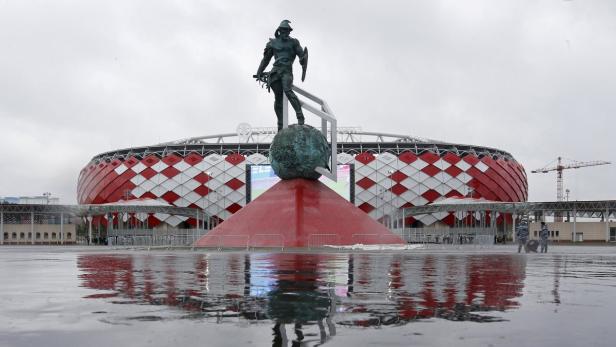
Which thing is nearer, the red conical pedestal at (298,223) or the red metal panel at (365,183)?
Result: the red conical pedestal at (298,223)

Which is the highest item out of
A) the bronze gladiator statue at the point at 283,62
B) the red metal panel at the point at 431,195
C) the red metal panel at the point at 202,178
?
the bronze gladiator statue at the point at 283,62

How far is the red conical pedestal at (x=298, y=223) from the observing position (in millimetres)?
30641

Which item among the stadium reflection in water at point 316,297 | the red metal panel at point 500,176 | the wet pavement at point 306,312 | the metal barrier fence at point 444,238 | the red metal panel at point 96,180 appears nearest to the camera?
the wet pavement at point 306,312

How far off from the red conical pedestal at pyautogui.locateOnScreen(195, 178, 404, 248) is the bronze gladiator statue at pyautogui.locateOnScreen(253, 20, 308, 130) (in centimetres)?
432

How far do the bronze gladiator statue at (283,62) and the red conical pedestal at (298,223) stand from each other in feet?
14.2

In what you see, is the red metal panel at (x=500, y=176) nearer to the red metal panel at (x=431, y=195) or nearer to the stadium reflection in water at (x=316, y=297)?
the red metal panel at (x=431, y=195)

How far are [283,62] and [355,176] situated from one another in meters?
53.1

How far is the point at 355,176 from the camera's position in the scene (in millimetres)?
86188

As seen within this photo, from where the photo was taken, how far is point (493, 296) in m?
7.89

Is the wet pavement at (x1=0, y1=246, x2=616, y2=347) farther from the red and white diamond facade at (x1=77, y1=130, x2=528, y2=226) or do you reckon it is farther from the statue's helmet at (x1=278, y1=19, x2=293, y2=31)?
the red and white diamond facade at (x1=77, y1=130, x2=528, y2=226)

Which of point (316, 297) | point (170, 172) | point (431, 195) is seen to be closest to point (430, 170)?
point (431, 195)

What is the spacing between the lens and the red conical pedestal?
101 ft

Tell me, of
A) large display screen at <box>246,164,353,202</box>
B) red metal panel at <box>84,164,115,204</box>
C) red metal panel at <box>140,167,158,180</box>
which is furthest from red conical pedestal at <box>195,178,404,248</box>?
red metal panel at <box>84,164,115,204</box>

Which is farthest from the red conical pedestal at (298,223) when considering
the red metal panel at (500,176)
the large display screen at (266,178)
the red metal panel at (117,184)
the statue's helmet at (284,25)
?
the red metal panel at (500,176)
